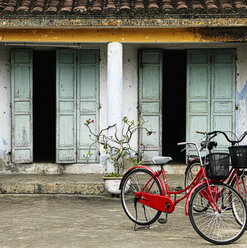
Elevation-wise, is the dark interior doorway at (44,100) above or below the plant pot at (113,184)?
above

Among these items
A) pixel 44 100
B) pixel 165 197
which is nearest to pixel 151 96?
pixel 165 197

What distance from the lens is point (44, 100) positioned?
48.6 feet

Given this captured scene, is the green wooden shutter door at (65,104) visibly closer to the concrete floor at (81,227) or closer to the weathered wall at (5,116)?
the weathered wall at (5,116)

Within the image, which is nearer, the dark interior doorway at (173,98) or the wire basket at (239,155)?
the wire basket at (239,155)

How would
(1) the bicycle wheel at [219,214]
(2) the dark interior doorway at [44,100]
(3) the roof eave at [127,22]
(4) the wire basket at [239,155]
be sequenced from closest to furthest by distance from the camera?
1. (1) the bicycle wheel at [219,214]
2. (4) the wire basket at [239,155]
3. (3) the roof eave at [127,22]
4. (2) the dark interior doorway at [44,100]

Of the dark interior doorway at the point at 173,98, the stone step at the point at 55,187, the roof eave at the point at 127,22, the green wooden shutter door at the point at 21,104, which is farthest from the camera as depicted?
the dark interior doorway at the point at 173,98

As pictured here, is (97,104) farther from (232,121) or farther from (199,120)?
(232,121)

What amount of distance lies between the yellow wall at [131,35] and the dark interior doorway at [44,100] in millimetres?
4995

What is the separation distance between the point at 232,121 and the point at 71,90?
3182mm

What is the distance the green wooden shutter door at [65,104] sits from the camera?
391 inches

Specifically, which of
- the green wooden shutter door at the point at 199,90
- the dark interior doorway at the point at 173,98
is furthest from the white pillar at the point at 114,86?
the dark interior doorway at the point at 173,98

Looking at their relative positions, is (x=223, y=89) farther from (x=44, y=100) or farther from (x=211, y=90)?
(x=44, y=100)

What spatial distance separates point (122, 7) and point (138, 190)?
353cm

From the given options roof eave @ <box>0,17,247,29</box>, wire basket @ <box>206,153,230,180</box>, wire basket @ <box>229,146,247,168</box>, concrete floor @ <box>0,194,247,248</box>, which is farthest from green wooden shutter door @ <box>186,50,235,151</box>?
wire basket @ <box>206,153,230,180</box>
